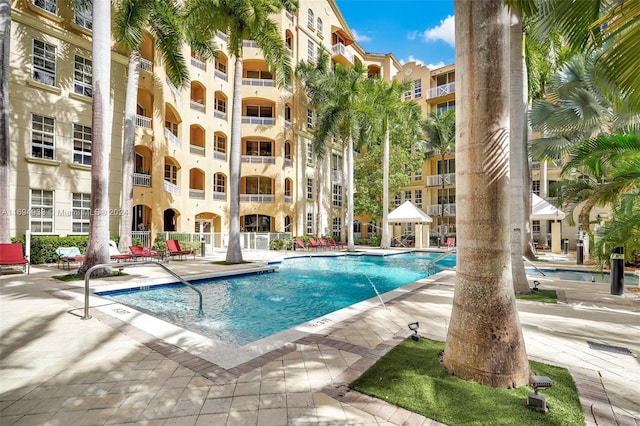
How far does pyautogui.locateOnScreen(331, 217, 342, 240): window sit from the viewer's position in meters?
31.8

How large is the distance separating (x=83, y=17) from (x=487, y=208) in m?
20.1

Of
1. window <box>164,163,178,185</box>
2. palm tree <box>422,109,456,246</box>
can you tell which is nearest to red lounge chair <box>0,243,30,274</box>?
window <box>164,163,178,185</box>

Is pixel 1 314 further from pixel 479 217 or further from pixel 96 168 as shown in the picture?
pixel 479 217

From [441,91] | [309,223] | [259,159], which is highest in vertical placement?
[441,91]

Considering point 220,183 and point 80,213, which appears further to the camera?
point 220,183

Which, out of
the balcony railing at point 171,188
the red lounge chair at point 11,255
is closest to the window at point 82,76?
the balcony railing at point 171,188

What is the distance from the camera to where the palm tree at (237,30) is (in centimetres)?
1340

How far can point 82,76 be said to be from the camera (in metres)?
15.6

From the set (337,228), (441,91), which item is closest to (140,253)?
(337,228)

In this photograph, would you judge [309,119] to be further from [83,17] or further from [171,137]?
[83,17]

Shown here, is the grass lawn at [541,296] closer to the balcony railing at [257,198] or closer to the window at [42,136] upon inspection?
the window at [42,136]

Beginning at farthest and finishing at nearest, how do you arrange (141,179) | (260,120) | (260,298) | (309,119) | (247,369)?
(309,119) → (260,120) → (141,179) → (260,298) → (247,369)

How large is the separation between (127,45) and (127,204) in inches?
255

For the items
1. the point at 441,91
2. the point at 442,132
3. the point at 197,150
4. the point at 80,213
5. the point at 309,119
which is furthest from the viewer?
the point at 441,91
